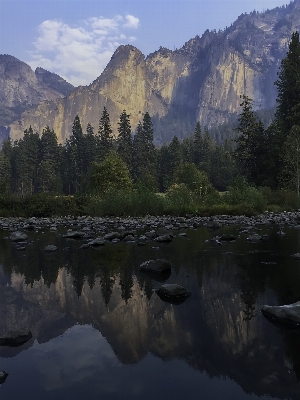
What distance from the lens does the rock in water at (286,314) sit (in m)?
4.61

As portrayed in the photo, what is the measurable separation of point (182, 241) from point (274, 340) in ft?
27.2

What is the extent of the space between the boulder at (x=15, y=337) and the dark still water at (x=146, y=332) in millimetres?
124

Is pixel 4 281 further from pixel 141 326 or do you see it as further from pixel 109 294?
pixel 141 326

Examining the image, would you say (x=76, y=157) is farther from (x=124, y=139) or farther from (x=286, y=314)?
(x=286, y=314)

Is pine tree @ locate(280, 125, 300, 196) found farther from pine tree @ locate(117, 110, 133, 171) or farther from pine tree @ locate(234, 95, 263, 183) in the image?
pine tree @ locate(117, 110, 133, 171)

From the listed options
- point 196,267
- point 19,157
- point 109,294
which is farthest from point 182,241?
point 19,157

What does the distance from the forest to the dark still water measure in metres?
17.7

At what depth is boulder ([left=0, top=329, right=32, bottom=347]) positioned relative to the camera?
423 cm

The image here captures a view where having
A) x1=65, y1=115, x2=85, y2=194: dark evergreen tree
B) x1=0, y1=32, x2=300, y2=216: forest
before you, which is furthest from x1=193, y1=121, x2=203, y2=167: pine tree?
x1=65, y1=115, x2=85, y2=194: dark evergreen tree

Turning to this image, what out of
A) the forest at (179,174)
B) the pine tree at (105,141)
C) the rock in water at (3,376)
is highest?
the pine tree at (105,141)

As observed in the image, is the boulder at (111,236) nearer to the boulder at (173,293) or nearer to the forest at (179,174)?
the boulder at (173,293)

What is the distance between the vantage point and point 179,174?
6241 cm

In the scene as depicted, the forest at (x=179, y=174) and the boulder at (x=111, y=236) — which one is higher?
the forest at (x=179, y=174)

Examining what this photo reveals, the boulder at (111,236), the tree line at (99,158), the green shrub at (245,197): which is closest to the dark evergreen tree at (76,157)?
the tree line at (99,158)
